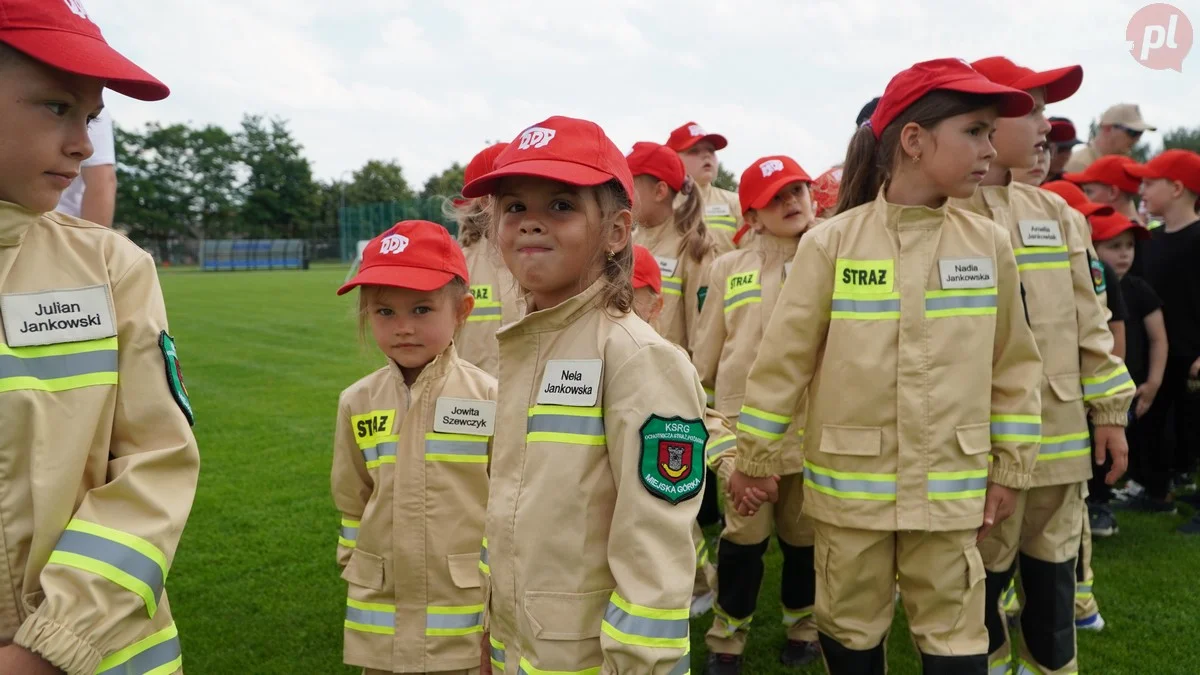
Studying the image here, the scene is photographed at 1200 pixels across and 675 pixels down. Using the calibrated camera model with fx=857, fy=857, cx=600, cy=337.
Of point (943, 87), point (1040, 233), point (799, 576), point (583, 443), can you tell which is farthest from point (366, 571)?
point (1040, 233)

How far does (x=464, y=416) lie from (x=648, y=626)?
1.32 metres

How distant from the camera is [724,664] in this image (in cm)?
381

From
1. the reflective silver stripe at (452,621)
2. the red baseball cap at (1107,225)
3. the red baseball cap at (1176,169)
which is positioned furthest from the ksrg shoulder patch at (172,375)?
the red baseball cap at (1176,169)

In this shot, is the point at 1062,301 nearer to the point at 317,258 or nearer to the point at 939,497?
the point at 939,497

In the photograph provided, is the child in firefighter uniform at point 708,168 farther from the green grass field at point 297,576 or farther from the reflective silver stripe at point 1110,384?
the reflective silver stripe at point 1110,384

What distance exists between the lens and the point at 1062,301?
10.9ft

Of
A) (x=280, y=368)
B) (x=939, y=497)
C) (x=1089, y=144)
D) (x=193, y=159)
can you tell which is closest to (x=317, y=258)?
(x=193, y=159)

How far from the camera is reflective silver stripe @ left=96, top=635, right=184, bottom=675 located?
1712mm

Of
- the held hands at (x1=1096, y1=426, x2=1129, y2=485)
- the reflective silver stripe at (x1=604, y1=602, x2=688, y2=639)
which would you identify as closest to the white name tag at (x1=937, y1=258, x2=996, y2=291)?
the held hands at (x1=1096, y1=426, x2=1129, y2=485)

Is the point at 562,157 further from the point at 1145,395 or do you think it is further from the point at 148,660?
the point at 1145,395

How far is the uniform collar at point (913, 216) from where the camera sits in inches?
109

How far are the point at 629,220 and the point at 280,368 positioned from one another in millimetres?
10997

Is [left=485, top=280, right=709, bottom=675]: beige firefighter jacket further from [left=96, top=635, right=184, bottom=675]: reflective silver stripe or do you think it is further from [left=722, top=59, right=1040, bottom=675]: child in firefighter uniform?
[left=722, top=59, right=1040, bottom=675]: child in firefighter uniform

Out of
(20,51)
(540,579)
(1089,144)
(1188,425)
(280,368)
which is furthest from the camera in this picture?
(280,368)
